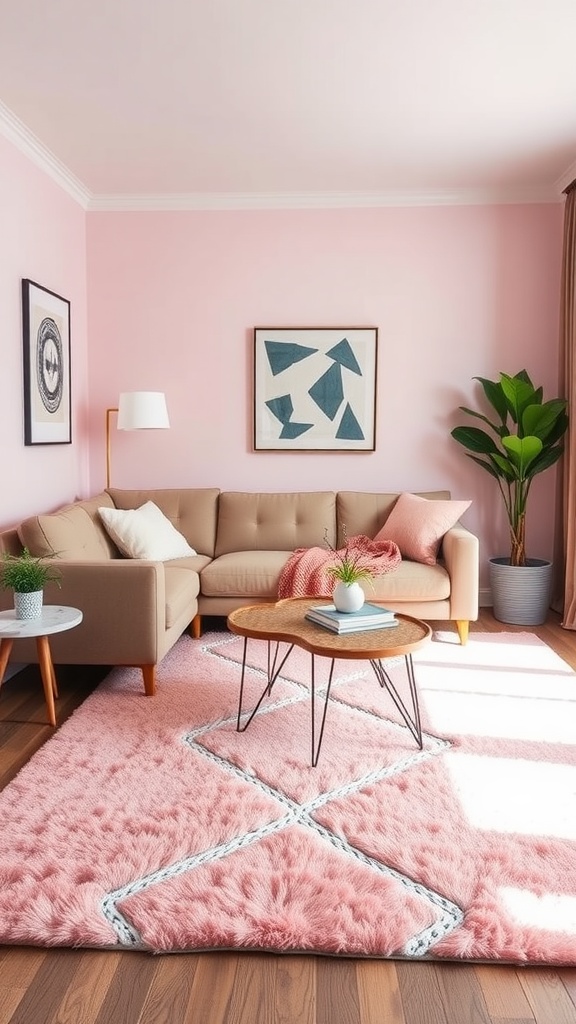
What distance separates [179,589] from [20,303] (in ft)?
5.53

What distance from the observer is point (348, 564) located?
3176 millimetres

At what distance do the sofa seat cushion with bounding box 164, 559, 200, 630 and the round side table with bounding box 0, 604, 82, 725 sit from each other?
1.55 feet

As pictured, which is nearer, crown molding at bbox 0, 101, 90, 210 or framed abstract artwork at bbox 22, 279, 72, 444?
crown molding at bbox 0, 101, 90, 210

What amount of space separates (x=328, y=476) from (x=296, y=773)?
2.83 metres

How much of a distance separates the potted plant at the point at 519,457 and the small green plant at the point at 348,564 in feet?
3.10

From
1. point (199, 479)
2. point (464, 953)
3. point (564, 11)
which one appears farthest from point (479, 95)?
point (464, 953)

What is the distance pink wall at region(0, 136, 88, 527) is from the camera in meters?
3.74

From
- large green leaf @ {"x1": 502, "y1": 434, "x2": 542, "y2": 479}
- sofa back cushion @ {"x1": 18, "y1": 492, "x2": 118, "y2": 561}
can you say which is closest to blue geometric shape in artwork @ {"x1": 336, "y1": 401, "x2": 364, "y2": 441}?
large green leaf @ {"x1": 502, "y1": 434, "x2": 542, "y2": 479}

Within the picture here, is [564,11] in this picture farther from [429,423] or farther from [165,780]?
[165,780]

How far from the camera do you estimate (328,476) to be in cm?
510

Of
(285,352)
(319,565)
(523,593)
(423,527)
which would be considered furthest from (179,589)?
(523,593)

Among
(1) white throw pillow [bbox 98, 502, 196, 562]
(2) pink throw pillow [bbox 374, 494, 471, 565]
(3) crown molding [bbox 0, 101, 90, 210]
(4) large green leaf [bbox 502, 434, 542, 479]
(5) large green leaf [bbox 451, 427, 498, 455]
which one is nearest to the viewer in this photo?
(3) crown molding [bbox 0, 101, 90, 210]

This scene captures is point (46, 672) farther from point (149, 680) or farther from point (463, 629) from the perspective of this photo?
point (463, 629)

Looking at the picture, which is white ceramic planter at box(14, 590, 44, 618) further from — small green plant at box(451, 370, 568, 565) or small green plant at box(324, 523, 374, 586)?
small green plant at box(451, 370, 568, 565)
